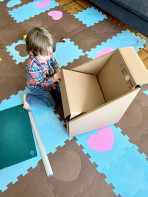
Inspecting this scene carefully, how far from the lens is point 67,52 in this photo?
148 centimetres

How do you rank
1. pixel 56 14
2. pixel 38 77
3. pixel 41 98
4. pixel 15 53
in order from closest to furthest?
pixel 38 77
pixel 41 98
pixel 15 53
pixel 56 14

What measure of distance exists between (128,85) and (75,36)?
1084mm

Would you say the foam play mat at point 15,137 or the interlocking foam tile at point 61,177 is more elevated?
the foam play mat at point 15,137

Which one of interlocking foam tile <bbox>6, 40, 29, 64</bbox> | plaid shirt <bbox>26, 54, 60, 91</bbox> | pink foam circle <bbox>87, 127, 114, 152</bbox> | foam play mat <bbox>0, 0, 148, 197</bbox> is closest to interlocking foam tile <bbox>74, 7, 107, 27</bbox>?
foam play mat <bbox>0, 0, 148, 197</bbox>

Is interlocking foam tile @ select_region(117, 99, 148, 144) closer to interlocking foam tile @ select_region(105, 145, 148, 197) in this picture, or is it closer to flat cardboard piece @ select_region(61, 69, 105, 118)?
interlocking foam tile @ select_region(105, 145, 148, 197)

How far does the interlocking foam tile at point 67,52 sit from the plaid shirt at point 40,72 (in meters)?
0.35

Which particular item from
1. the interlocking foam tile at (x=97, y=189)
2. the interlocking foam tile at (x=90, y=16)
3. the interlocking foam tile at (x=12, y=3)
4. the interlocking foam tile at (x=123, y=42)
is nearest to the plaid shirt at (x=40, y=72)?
the interlocking foam tile at (x=123, y=42)

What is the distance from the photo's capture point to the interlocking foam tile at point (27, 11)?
1729 millimetres

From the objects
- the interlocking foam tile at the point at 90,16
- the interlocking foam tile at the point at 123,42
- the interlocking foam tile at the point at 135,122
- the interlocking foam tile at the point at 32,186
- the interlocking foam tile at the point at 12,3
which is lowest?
the interlocking foam tile at the point at 32,186

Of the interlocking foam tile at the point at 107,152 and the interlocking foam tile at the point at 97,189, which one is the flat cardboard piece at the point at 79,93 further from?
the interlocking foam tile at the point at 97,189

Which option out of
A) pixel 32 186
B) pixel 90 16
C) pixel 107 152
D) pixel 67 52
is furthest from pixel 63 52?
pixel 32 186

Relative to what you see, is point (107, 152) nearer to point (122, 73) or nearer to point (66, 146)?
point (66, 146)

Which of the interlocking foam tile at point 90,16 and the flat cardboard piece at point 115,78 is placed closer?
the flat cardboard piece at point 115,78

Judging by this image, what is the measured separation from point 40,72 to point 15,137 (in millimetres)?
529
